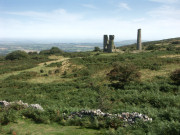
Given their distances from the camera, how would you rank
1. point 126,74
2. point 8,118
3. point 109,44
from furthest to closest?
point 109,44 < point 126,74 < point 8,118

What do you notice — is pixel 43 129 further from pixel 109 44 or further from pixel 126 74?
pixel 109 44

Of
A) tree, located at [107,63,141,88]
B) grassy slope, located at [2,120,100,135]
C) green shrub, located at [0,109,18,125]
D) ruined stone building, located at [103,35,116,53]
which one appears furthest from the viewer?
ruined stone building, located at [103,35,116,53]

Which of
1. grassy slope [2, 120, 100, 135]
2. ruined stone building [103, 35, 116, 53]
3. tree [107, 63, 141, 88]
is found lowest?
grassy slope [2, 120, 100, 135]

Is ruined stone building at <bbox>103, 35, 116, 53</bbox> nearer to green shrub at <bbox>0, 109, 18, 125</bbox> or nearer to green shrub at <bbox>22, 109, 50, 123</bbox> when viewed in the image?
green shrub at <bbox>22, 109, 50, 123</bbox>

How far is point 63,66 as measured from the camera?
2784 centimetres

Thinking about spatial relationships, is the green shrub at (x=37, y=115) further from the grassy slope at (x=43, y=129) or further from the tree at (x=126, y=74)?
the tree at (x=126, y=74)

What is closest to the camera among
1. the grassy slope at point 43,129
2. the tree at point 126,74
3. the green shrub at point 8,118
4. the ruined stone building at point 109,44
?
the grassy slope at point 43,129

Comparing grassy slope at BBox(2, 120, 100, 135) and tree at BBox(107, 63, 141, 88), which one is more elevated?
tree at BBox(107, 63, 141, 88)

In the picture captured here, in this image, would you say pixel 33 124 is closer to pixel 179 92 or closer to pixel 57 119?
pixel 57 119

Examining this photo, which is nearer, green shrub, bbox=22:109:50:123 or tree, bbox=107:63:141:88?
green shrub, bbox=22:109:50:123

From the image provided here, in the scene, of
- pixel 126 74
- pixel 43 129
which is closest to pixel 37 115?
pixel 43 129

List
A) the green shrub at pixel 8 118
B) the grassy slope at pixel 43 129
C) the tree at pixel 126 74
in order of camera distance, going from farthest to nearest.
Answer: the tree at pixel 126 74 → the green shrub at pixel 8 118 → the grassy slope at pixel 43 129

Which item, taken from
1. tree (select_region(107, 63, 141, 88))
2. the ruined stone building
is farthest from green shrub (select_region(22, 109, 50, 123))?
the ruined stone building

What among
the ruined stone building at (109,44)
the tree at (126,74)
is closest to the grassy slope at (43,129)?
the tree at (126,74)
